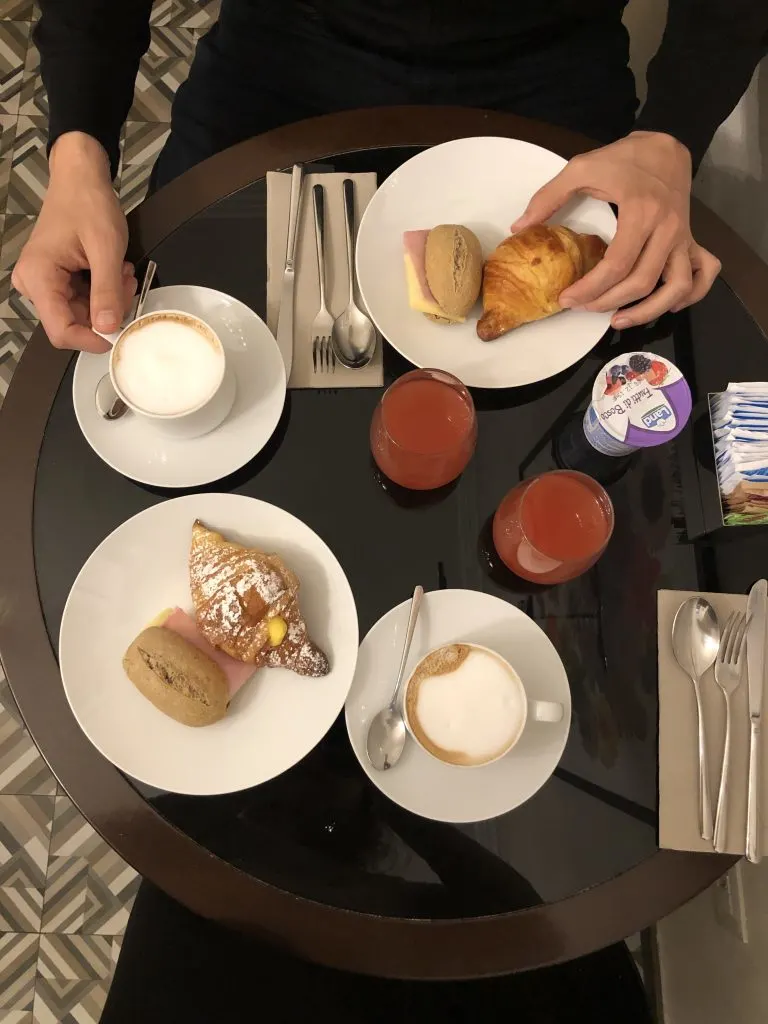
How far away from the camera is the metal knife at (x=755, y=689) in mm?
768

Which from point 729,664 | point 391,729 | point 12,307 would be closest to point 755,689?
point 729,664

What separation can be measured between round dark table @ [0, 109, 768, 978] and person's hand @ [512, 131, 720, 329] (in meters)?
0.07

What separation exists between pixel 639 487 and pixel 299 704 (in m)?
0.50

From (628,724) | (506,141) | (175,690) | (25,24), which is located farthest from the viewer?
(25,24)

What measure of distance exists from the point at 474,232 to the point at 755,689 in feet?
2.19

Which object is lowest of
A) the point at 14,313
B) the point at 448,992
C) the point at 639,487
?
the point at 448,992

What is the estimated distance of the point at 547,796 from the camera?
2.59 feet

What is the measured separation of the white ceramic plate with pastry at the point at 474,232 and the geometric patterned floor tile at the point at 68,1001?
1.42 meters

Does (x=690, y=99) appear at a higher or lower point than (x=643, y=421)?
higher

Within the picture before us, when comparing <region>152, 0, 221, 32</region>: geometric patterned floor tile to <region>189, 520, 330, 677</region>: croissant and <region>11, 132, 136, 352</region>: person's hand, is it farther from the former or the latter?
<region>189, 520, 330, 677</region>: croissant

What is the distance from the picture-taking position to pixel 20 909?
56.9 inches

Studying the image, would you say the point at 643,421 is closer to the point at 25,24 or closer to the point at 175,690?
the point at 175,690

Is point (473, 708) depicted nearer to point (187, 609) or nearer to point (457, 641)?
point (457, 641)

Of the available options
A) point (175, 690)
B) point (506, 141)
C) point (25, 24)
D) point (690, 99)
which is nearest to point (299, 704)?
point (175, 690)
